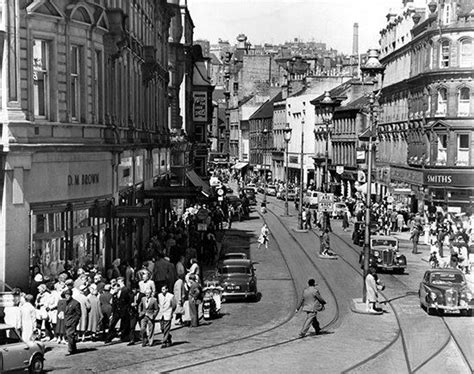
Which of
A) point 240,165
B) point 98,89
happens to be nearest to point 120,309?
point 98,89

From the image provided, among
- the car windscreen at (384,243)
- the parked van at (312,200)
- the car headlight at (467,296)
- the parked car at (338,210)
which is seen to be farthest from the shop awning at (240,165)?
the car headlight at (467,296)

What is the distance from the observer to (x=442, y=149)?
211 ft

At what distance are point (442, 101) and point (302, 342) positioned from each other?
43.9m

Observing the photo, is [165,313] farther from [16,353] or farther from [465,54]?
[465,54]

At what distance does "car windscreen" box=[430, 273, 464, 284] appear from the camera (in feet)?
98.7

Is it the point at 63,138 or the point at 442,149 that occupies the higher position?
the point at 63,138

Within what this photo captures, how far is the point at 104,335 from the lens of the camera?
77.6 feet

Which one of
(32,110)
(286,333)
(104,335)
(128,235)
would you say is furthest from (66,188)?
(128,235)

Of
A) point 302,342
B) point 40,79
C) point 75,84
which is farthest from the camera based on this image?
point 75,84

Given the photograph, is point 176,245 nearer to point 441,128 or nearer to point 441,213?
point 441,213

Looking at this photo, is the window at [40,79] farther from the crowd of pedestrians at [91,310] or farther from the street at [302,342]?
the street at [302,342]

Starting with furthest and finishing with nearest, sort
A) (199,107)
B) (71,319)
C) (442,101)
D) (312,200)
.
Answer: (199,107), (312,200), (442,101), (71,319)

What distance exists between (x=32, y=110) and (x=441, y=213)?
3866 centimetres

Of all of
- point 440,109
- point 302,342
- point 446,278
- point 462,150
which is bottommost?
point 302,342
